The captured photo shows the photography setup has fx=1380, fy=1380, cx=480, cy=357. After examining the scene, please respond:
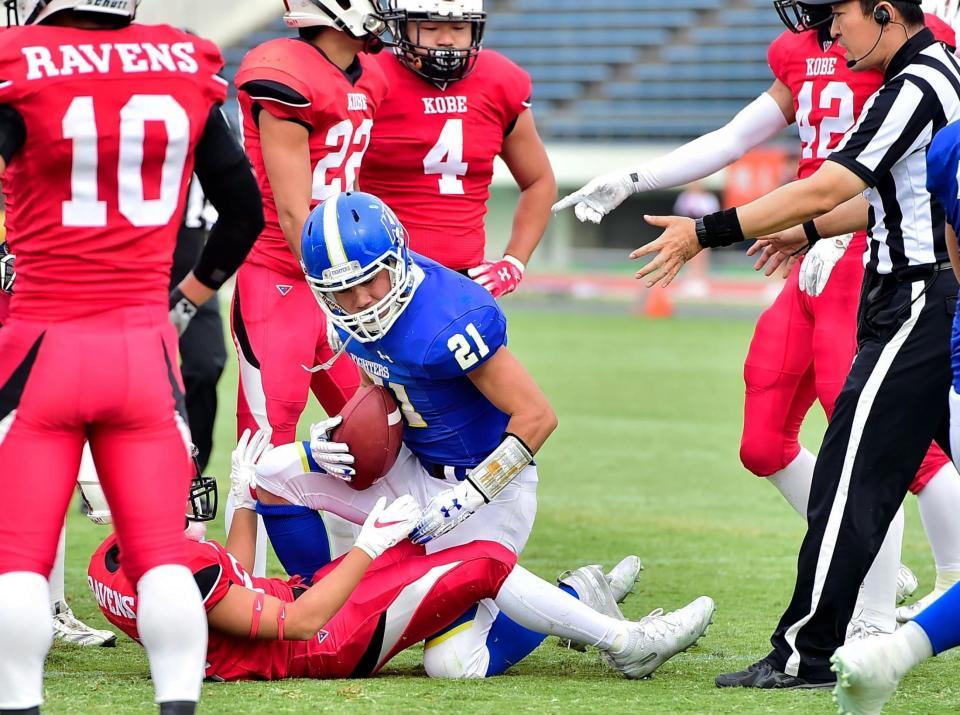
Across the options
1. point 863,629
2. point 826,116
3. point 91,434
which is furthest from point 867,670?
point 826,116

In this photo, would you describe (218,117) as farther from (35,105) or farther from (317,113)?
(317,113)

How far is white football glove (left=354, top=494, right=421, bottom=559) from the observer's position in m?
3.44

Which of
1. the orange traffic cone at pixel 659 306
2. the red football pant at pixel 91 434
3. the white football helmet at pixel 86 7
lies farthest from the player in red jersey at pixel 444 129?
the orange traffic cone at pixel 659 306

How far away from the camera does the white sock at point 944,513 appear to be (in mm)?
4516

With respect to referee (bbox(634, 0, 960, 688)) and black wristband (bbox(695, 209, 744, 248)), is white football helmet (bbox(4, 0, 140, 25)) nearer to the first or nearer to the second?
referee (bbox(634, 0, 960, 688))

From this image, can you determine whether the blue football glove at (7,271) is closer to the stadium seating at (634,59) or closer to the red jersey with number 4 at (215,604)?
the red jersey with number 4 at (215,604)

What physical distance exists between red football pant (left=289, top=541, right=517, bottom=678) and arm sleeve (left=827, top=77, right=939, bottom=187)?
139cm

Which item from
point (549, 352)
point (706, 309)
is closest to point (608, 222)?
point (706, 309)

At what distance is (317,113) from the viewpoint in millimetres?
4387

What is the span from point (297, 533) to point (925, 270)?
189 centimetres

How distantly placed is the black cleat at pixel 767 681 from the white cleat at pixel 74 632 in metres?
1.81

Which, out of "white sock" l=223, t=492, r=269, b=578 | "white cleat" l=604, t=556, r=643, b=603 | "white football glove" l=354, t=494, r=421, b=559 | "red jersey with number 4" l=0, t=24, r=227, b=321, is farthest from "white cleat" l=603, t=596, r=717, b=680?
"red jersey with number 4" l=0, t=24, r=227, b=321

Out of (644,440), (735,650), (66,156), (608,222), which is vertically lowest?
(608,222)

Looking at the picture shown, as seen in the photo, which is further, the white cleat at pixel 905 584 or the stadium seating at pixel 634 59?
the stadium seating at pixel 634 59
